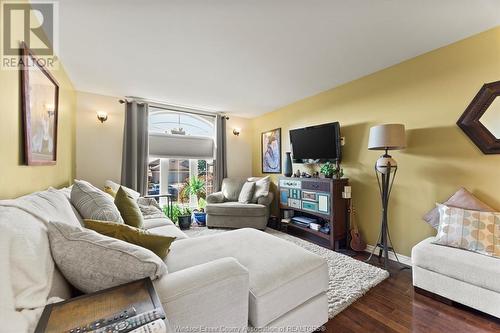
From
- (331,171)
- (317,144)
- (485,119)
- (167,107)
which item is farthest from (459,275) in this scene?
(167,107)

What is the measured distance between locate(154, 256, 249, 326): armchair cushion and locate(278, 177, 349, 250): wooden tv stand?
217 centimetres

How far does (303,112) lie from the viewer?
386cm

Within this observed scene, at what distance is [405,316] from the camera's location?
5.32 ft

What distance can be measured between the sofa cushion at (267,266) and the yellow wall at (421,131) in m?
1.71

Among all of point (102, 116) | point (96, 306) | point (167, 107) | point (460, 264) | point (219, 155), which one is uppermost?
point (167, 107)

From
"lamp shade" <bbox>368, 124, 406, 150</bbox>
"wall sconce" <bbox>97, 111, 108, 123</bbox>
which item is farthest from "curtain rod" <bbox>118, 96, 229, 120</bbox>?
"lamp shade" <bbox>368, 124, 406, 150</bbox>

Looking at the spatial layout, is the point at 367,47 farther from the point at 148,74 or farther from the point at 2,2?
the point at 2,2

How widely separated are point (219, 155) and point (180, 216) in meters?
1.52

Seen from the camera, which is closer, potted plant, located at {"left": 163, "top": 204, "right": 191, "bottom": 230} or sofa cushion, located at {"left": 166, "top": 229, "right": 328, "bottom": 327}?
sofa cushion, located at {"left": 166, "top": 229, "right": 328, "bottom": 327}

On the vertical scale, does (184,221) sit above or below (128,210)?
below

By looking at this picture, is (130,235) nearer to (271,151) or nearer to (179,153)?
(179,153)

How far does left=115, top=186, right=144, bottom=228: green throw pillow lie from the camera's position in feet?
6.31

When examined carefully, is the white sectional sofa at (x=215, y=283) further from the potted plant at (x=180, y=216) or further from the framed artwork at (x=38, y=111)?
the potted plant at (x=180, y=216)

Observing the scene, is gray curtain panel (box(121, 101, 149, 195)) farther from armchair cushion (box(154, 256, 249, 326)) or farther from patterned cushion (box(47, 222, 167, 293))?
armchair cushion (box(154, 256, 249, 326))
